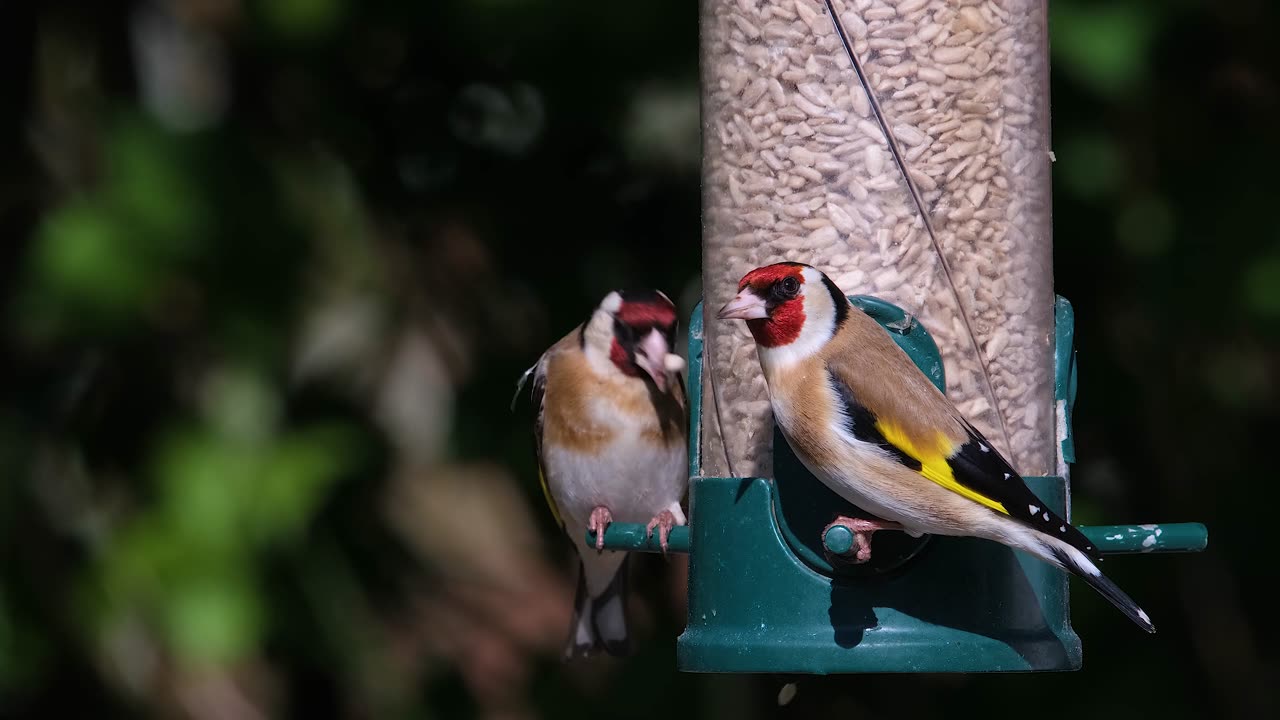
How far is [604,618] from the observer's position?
Result: 5352 millimetres

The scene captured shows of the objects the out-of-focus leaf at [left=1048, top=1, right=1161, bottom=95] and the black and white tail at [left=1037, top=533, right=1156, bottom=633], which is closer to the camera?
the black and white tail at [left=1037, top=533, right=1156, bottom=633]

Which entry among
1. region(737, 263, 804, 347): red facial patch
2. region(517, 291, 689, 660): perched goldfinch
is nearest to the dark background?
region(517, 291, 689, 660): perched goldfinch

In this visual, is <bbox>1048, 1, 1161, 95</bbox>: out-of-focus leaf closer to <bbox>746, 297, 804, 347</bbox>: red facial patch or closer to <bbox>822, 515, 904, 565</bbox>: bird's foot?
<bbox>746, 297, 804, 347</bbox>: red facial patch

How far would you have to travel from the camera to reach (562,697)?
542 cm

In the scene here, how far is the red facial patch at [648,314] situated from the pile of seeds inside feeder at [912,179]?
0.61 m

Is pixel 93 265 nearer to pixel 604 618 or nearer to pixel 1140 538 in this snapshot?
pixel 604 618

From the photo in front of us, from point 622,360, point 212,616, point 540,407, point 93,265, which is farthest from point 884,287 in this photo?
point 93,265

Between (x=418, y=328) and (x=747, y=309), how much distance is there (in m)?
2.48

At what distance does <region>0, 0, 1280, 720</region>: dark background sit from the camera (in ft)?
16.3

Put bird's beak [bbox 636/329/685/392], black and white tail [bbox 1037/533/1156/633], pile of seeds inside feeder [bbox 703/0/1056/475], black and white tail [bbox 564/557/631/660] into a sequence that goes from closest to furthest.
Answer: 1. black and white tail [bbox 1037/533/1156/633]
2. pile of seeds inside feeder [bbox 703/0/1056/475]
3. bird's beak [bbox 636/329/685/392]
4. black and white tail [bbox 564/557/631/660]

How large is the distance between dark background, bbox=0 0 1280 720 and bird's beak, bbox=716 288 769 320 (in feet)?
5.66

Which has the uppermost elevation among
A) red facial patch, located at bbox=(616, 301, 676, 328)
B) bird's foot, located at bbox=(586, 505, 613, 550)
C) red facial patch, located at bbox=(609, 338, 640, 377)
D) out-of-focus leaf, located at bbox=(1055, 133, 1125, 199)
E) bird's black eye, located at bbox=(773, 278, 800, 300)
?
bird's black eye, located at bbox=(773, 278, 800, 300)

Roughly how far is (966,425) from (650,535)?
0.89m

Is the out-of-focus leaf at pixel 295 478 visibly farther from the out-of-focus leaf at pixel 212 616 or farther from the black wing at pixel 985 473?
the black wing at pixel 985 473
